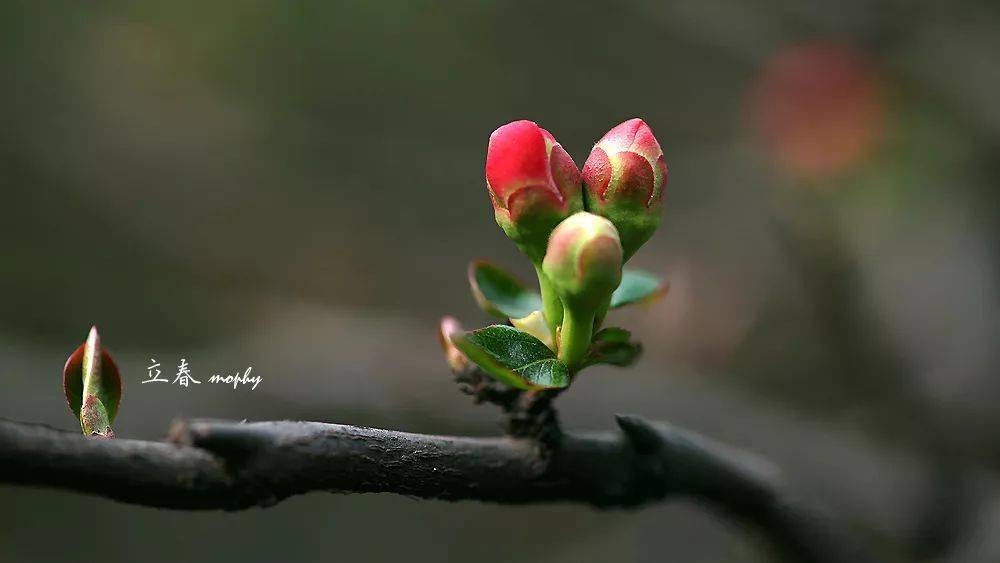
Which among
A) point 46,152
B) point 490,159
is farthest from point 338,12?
point 490,159

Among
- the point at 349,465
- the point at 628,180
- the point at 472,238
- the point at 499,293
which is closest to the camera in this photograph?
the point at 349,465

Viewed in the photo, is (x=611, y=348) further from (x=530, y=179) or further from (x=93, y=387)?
(x=93, y=387)

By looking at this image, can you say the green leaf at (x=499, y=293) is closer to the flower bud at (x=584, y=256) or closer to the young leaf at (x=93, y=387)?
the flower bud at (x=584, y=256)

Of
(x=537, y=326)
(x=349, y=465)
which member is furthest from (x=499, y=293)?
(x=349, y=465)

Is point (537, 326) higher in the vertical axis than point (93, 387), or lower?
higher

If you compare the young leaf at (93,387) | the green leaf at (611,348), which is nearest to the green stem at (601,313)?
the green leaf at (611,348)

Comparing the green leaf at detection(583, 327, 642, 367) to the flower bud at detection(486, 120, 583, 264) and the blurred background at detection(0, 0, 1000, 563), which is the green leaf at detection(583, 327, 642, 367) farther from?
the blurred background at detection(0, 0, 1000, 563)
